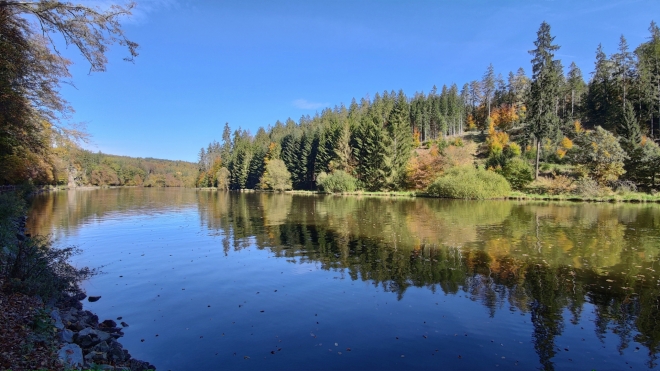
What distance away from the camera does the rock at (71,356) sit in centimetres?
501

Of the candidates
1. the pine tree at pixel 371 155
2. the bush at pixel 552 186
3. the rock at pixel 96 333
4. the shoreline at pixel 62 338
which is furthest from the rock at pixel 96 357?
the pine tree at pixel 371 155

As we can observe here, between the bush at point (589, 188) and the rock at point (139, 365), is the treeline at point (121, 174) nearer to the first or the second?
the bush at point (589, 188)

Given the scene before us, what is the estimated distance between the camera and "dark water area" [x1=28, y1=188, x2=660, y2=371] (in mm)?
6641

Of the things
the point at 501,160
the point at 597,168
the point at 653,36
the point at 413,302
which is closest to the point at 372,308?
the point at 413,302

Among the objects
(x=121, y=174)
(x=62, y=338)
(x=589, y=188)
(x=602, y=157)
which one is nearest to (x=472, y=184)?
(x=589, y=188)

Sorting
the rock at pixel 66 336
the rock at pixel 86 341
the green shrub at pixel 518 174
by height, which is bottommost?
the rock at pixel 86 341

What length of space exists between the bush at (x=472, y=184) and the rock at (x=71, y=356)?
47632mm

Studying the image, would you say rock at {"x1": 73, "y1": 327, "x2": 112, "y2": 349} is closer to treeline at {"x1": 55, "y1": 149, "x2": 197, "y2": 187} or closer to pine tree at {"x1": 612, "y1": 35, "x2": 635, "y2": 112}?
pine tree at {"x1": 612, "y1": 35, "x2": 635, "y2": 112}

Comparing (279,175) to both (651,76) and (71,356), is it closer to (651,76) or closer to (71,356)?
(651,76)

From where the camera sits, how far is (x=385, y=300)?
9477mm

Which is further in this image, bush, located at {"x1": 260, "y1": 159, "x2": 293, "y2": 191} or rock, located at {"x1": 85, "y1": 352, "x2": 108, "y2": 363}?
bush, located at {"x1": 260, "y1": 159, "x2": 293, "y2": 191}

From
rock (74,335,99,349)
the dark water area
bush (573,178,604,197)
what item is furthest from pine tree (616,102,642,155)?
rock (74,335,99,349)

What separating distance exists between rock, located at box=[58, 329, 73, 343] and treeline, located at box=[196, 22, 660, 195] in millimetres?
52683

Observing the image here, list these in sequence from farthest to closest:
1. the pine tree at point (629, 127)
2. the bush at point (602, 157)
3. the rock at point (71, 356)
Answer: the pine tree at point (629, 127)
the bush at point (602, 157)
the rock at point (71, 356)
